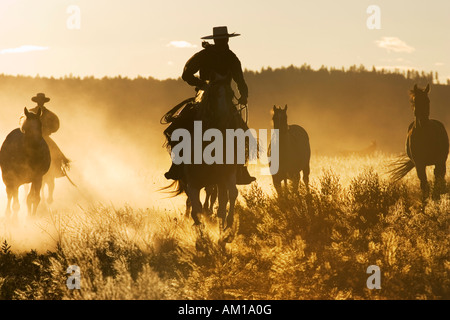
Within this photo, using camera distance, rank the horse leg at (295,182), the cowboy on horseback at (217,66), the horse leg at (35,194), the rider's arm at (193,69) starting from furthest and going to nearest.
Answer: the horse leg at (35,194)
the horse leg at (295,182)
the rider's arm at (193,69)
the cowboy on horseback at (217,66)

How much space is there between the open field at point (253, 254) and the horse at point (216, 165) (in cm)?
44

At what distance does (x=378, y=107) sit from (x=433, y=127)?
7757cm

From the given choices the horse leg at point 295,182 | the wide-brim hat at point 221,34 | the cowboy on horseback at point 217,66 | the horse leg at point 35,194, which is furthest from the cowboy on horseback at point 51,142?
the wide-brim hat at point 221,34

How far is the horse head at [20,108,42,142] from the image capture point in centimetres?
1202

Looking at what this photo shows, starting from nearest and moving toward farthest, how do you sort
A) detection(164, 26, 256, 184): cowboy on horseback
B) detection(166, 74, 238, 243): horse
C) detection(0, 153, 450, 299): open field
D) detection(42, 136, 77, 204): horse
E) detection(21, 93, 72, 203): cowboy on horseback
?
detection(0, 153, 450, 299): open field
detection(166, 74, 238, 243): horse
detection(164, 26, 256, 184): cowboy on horseback
detection(21, 93, 72, 203): cowboy on horseback
detection(42, 136, 77, 204): horse

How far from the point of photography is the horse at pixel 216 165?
9.11m

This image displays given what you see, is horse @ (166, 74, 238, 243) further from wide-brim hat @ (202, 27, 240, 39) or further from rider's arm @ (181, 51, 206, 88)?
wide-brim hat @ (202, 27, 240, 39)

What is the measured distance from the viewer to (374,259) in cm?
796

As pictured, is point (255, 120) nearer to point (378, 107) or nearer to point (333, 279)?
point (378, 107)

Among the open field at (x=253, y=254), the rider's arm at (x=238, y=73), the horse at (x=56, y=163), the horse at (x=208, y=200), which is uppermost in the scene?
the rider's arm at (x=238, y=73)

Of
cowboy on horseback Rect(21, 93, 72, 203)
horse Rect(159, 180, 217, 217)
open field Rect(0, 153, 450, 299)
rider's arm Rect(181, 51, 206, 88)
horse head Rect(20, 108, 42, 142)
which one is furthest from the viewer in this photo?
cowboy on horseback Rect(21, 93, 72, 203)

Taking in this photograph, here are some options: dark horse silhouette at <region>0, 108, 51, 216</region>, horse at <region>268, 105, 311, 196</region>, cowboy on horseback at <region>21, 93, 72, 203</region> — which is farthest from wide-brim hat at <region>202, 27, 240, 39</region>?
cowboy on horseback at <region>21, 93, 72, 203</region>

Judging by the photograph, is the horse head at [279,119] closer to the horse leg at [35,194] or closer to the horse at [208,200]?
the horse at [208,200]
